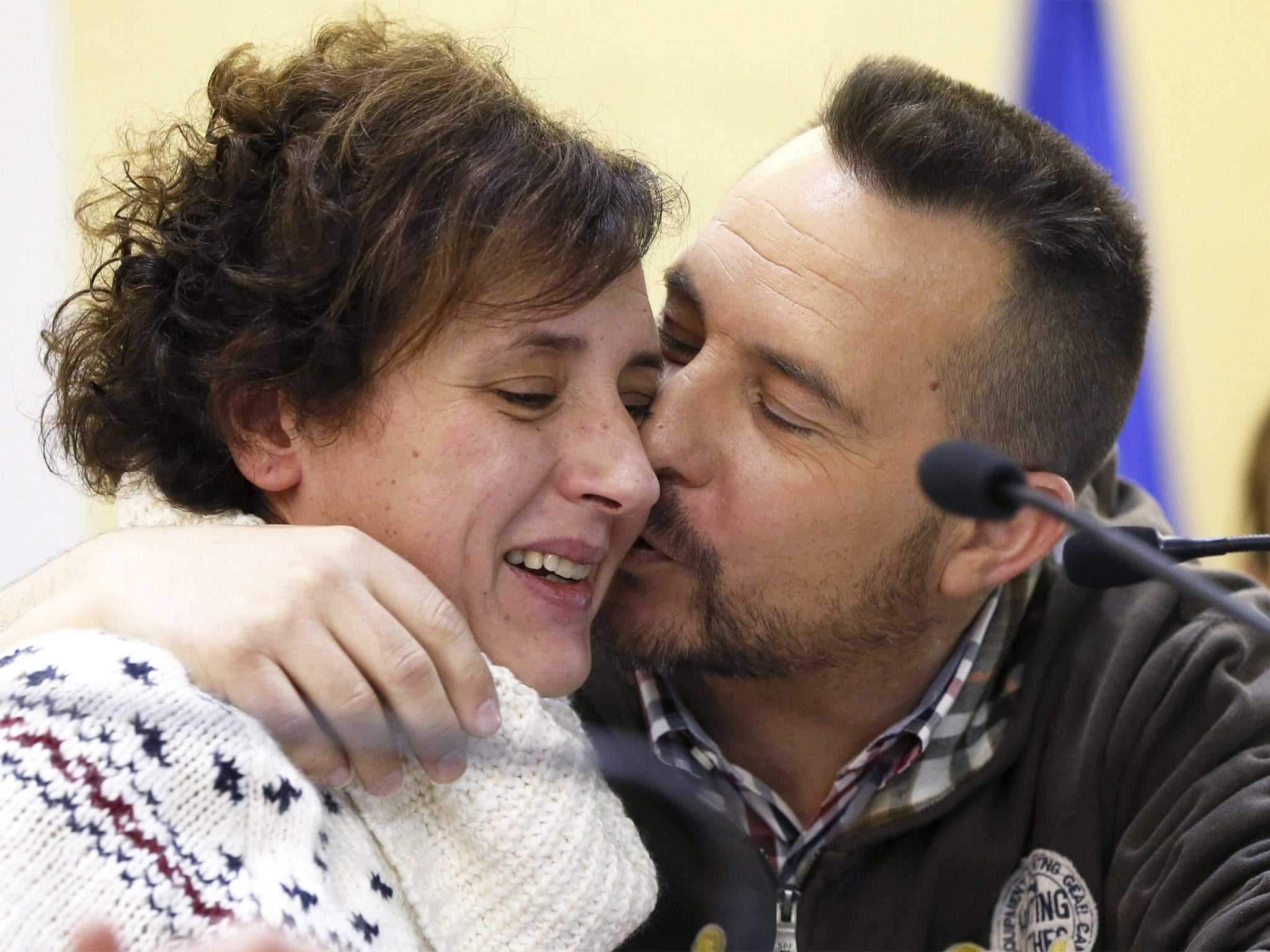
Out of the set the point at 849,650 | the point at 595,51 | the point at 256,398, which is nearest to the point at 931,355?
the point at 849,650

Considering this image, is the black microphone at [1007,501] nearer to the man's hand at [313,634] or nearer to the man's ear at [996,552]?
the man's hand at [313,634]

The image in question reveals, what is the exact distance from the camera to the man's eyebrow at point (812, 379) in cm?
137

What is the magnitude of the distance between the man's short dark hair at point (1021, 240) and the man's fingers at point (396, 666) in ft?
2.40

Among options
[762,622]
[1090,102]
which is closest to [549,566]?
[762,622]

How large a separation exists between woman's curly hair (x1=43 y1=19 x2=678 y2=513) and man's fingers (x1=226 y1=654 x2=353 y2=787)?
27 centimetres

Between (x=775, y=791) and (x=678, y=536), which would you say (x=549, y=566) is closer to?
(x=678, y=536)

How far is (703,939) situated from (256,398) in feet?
2.27

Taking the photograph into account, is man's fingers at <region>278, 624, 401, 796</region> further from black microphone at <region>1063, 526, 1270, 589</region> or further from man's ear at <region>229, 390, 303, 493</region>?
black microphone at <region>1063, 526, 1270, 589</region>

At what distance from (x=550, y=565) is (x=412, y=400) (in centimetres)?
20

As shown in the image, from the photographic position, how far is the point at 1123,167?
2.91m

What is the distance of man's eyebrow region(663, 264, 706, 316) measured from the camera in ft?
4.66

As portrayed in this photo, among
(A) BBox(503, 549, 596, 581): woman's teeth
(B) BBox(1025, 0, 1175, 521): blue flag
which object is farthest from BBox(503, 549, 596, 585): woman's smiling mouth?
(B) BBox(1025, 0, 1175, 521): blue flag

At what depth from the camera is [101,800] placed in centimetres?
78

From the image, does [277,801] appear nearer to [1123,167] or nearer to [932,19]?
[932,19]
